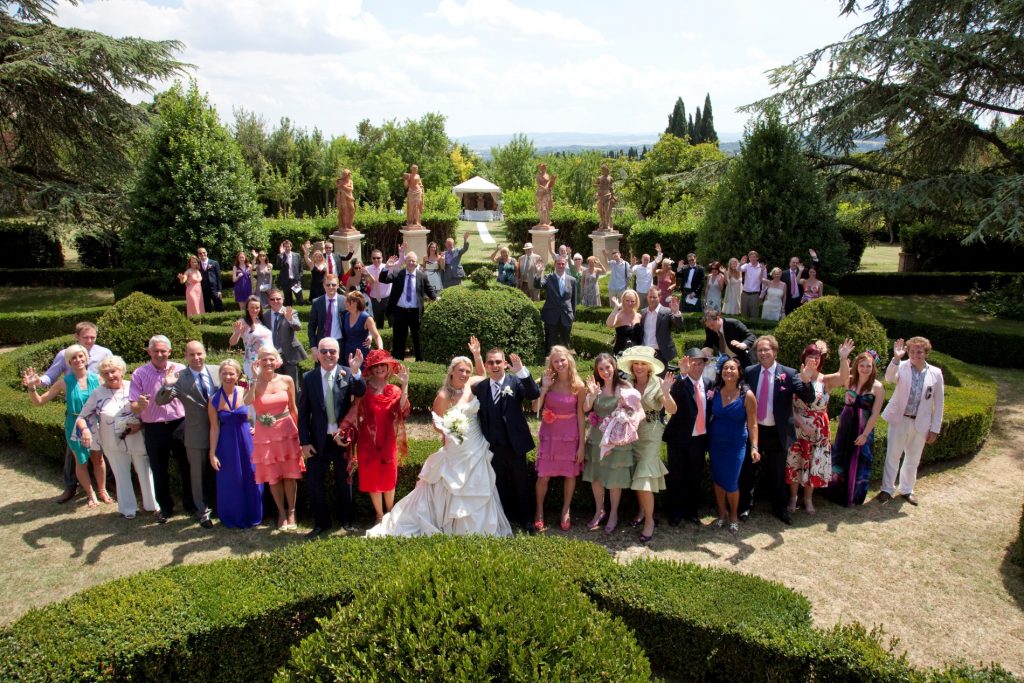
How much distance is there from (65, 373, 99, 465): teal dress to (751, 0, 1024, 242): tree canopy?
15.6 meters

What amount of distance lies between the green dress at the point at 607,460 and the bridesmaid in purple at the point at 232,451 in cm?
300

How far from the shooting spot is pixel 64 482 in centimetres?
706

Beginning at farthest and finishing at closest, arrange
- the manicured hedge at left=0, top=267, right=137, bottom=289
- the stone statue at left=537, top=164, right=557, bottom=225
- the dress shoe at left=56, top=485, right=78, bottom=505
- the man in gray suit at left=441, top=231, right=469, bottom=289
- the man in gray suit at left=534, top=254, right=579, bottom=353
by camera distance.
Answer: the manicured hedge at left=0, top=267, right=137, bottom=289, the stone statue at left=537, top=164, right=557, bottom=225, the man in gray suit at left=441, top=231, right=469, bottom=289, the man in gray suit at left=534, top=254, right=579, bottom=353, the dress shoe at left=56, top=485, right=78, bottom=505

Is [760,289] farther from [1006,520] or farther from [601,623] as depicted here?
[601,623]

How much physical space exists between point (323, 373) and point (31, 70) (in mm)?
17117

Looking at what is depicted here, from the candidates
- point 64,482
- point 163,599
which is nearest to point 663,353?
point 163,599

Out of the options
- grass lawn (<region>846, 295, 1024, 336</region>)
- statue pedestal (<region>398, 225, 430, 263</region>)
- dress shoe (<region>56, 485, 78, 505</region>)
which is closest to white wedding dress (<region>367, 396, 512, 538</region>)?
dress shoe (<region>56, 485, 78, 505</region>)

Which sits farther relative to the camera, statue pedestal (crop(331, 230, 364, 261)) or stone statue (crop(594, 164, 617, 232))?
stone statue (crop(594, 164, 617, 232))

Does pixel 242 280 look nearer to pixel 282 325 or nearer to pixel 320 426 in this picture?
pixel 282 325

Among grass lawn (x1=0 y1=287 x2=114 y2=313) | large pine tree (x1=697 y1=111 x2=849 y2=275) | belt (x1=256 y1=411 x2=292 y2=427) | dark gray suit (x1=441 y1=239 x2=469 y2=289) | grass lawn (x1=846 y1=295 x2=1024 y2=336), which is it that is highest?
large pine tree (x1=697 y1=111 x2=849 y2=275)

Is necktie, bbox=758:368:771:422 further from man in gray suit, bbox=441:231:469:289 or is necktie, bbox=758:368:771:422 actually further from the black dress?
man in gray suit, bbox=441:231:469:289

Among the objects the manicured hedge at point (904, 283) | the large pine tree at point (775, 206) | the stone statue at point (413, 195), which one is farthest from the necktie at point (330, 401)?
the manicured hedge at point (904, 283)

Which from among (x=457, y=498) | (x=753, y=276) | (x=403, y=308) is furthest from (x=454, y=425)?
(x=753, y=276)

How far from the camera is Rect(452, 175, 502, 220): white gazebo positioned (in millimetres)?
46666
